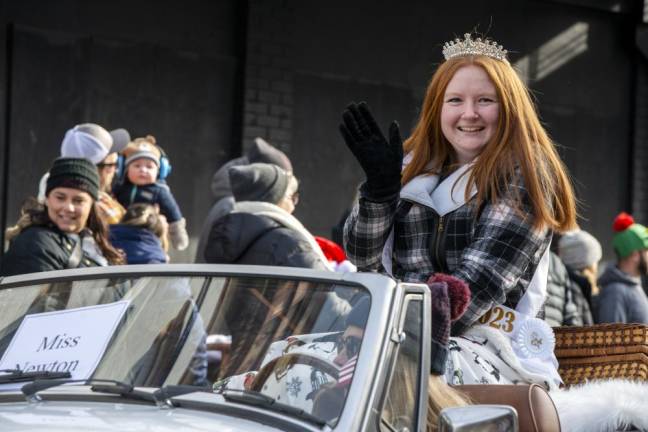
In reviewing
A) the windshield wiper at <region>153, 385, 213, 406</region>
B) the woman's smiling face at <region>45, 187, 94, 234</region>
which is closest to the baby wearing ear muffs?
the woman's smiling face at <region>45, 187, 94, 234</region>

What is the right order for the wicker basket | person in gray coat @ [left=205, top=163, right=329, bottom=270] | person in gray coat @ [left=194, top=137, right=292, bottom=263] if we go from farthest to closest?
person in gray coat @ [left=194, top=137, right=292, bottom=263] → person in gray coat @ [left=205, top=163, right=329, bottom=270] → the wicker basket

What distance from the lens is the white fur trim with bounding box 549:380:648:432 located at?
345cm

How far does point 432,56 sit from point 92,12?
375 centimetres

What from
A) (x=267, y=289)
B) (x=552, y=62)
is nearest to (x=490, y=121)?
(x=267, y=289)

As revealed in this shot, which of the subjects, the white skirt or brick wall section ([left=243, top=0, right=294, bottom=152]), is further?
brick wall section ([left=243, top=0, right=294, bottom=152])

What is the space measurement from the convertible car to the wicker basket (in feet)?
3.78

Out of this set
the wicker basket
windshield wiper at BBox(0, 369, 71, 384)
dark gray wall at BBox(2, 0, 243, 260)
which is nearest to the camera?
windshield wiper at BBox(0, 369, 71, 384)

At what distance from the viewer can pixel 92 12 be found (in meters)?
10.1

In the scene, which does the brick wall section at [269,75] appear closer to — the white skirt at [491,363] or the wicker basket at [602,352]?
the wicker basket at [602,352]

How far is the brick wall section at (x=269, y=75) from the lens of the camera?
10891 millimetres

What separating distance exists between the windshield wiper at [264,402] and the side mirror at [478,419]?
0.27 m

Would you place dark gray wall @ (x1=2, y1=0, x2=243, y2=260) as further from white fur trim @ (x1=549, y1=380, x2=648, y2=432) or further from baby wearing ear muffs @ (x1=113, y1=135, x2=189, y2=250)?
white fur trim @ (x1=549, y1=380, x2=648, y2=432)

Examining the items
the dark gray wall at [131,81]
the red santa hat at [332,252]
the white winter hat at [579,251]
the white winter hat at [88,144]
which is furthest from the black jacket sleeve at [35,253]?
the white winter hat at [579,251]

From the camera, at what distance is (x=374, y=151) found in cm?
381
